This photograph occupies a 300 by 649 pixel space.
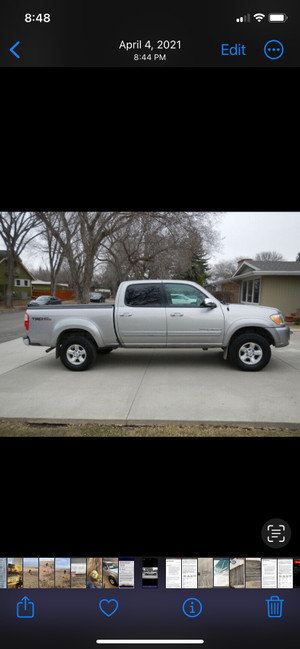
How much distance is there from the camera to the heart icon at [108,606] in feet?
2.74

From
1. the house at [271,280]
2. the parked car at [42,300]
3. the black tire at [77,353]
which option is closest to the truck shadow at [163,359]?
the black tire at [77,353]

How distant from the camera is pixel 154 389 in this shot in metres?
3.21

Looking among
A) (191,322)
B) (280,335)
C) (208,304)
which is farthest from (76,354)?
(280,335)

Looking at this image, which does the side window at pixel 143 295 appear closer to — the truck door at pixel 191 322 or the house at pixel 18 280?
the truck door at pixel 191 322

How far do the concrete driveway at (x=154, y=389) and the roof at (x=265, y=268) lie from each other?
3.88 feet

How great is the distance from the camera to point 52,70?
931mm

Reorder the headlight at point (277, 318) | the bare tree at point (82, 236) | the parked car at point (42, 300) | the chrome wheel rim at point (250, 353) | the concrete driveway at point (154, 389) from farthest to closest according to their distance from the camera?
the chrome wheel rim at point (250, 353), the headlight at point (277, 318), the parked car at point (42, 300), the concrete driveway at point (154, 389), the bare tree at point (82, 236)

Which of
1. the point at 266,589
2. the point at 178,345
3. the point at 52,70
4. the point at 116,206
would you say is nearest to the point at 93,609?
the point at 266,589

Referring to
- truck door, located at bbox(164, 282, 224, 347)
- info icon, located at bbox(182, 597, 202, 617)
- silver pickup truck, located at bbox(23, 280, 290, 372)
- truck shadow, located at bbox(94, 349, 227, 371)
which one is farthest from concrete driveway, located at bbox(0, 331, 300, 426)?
info icon, located at bbox(182, 597, 202, 617)
